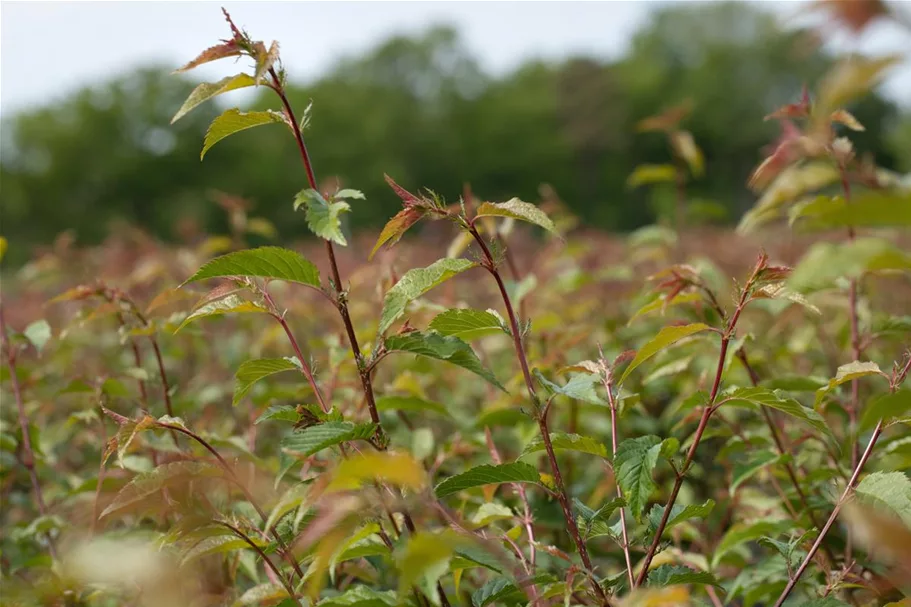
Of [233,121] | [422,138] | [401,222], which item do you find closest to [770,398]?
[401,222]

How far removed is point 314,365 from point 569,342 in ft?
3.35

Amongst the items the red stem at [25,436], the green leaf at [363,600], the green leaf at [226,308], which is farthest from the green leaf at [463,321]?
the red stem at [25,436]

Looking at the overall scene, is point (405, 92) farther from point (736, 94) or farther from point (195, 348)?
point (195, 348)

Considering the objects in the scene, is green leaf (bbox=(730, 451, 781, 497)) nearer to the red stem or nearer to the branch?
the branch

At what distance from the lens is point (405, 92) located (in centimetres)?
3997

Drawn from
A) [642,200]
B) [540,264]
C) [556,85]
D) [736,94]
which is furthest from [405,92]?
[540,264]

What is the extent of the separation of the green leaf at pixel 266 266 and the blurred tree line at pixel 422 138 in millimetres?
19917

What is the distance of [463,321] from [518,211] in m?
0.19

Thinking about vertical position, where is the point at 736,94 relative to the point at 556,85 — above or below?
below

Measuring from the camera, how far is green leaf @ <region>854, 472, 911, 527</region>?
982 mm

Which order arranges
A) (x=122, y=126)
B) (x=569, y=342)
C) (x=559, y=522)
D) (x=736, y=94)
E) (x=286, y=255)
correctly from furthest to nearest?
1. (x=736, y=94)
2. (x=122, y=126)
3. (x=569, y=342)
4. (x=559, y=522)
5. (x=286, y=255)

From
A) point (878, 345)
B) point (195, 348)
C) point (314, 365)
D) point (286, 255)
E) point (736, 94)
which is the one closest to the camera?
point (286, 255)

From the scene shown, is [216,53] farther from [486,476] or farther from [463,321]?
[486,476]

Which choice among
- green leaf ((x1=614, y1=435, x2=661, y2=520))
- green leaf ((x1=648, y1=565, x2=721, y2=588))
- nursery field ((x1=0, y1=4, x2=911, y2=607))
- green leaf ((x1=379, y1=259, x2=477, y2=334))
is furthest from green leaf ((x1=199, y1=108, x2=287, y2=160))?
green leaf ((x1=648, y1=565, x2=721, y2=588))
